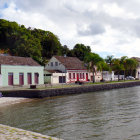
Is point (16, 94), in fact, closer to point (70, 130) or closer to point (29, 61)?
point (29, 61)

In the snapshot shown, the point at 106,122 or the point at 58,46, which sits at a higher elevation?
the point at 58,46

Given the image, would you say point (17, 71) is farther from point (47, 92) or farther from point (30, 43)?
point (30, 43)

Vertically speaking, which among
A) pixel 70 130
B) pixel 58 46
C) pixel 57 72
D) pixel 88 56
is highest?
pixel 58 46

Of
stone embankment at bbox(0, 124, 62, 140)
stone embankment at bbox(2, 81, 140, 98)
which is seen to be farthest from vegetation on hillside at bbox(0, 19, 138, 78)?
stone embankment at bbox(0, 124, 62, 140)

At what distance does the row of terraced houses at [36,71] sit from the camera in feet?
134

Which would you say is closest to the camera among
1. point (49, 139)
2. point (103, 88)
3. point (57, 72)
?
point (49, 139)

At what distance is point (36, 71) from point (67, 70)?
11.6 m

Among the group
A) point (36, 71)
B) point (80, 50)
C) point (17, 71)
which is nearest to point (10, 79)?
Answer: point (17, 71)

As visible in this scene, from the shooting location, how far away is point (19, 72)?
42.8 m

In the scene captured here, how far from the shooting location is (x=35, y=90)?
31.6 metres

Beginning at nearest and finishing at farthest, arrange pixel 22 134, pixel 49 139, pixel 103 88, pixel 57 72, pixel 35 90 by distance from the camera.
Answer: pixel 49 139 < pixel 22 134 < pixel 35 90 < pixel 103 88 < pixel 57 72

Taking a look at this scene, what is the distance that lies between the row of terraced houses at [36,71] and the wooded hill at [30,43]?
7.53 m

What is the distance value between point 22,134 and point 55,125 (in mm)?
4686

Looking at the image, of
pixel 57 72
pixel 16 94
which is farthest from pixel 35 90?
pixel 57 72
